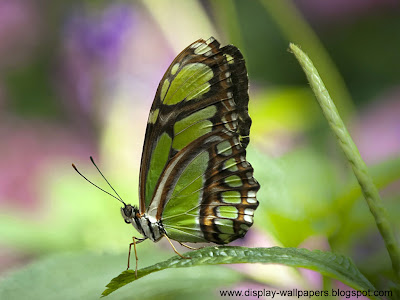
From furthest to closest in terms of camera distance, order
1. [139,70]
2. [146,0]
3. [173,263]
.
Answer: [139,70]
[146,0]
[173,263]

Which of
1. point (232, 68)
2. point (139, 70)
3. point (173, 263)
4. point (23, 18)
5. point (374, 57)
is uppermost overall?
point (23, 18)

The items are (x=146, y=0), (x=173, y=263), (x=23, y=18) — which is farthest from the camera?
(x=23, y=18)

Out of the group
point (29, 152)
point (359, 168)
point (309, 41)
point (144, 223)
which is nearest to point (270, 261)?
point (359, 168)

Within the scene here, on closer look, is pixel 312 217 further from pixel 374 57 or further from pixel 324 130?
pixel 374 57

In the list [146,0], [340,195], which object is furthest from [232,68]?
[146,0]

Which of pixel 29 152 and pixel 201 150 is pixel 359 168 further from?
pixel 29 152

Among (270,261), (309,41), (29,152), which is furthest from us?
(29,152)

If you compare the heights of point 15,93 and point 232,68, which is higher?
point 15,93
